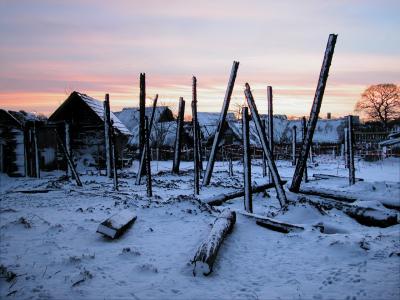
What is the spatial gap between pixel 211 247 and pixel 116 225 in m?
1.94

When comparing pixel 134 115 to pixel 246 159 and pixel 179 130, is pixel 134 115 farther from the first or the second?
pixel 246 159

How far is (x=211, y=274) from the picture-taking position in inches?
167

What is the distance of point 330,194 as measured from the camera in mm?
8703

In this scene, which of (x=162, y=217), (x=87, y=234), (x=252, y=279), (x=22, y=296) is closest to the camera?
(x=22, y=296)

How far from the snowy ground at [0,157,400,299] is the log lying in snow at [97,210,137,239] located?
0.15 m

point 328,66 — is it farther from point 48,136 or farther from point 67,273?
point 48,136

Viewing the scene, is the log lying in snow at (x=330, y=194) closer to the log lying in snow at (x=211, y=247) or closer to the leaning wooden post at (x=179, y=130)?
the log lying in snow at (x=211, y=247)

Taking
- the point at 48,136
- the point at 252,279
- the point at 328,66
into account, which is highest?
the point at 328,66

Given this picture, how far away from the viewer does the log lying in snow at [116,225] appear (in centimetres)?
565

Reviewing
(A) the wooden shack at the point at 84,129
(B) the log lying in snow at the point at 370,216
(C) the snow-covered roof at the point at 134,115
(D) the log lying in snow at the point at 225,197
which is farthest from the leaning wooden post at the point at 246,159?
(C) the snow-covered roof at the point at 134,115

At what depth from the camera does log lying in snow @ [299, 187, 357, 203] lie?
8.43 meters

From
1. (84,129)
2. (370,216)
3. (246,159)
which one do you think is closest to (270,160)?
(246,159)

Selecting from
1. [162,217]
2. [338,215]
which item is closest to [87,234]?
[162,217]

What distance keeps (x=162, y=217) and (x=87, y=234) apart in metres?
1.55
